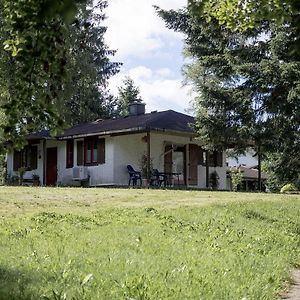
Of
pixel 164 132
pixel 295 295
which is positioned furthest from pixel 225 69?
pixel 295 295

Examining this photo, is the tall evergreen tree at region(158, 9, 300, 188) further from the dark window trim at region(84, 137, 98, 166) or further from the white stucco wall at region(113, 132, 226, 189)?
the dark window trim at region(84, 137, 98, 166)

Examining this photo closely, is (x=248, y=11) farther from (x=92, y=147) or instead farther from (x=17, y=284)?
(x=92, y=147)

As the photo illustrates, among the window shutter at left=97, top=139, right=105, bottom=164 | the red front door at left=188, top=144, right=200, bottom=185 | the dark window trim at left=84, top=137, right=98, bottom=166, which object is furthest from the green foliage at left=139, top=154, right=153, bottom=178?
the red front door at left=188, top=144, right=200, bottom=185

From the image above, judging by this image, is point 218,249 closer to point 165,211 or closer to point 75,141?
point 165,211

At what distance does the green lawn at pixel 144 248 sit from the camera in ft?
18.0

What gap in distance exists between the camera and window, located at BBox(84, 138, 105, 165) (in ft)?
85.1

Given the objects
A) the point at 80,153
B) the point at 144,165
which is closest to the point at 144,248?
the point at 144,165

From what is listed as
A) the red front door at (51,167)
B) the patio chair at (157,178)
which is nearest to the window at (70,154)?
the red front door at (51,167)

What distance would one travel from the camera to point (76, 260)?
22.0 ft

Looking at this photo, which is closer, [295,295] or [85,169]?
[295,295]

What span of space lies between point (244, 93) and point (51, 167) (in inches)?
525

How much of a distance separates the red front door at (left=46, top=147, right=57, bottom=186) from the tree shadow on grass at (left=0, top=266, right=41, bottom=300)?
23.7 m

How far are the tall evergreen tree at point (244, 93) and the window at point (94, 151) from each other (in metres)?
5.45

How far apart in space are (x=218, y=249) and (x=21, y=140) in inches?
206
